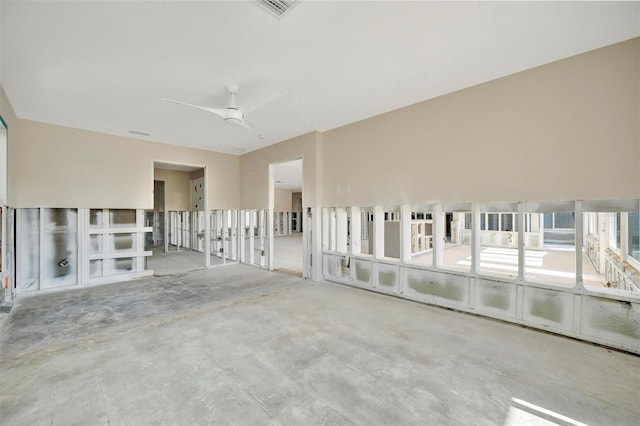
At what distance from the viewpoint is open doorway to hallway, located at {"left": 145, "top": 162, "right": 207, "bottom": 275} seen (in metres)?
8.74

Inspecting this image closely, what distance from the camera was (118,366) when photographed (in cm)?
225

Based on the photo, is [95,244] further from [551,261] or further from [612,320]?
[551,261]

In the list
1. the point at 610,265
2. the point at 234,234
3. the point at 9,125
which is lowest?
the point at 610,265

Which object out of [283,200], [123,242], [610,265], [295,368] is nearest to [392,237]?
[610,265]

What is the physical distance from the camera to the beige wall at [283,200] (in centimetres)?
Result: 1611

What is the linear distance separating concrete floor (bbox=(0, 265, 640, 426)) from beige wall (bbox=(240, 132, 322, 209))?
2508 millimetres

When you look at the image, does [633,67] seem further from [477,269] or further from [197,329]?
[197,329]

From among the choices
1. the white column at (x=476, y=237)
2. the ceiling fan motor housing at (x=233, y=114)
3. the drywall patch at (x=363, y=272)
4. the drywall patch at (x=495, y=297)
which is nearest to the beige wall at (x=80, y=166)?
the ceiling fan motor housing at (x=233, y=114)

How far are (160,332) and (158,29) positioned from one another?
9.97 ft

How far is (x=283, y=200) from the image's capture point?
16.5 m

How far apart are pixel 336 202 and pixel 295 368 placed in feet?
10.7

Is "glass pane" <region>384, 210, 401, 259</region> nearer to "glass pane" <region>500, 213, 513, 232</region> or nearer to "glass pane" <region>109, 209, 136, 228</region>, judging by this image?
"glass pane" <region>109, 209, 136, 228</region>

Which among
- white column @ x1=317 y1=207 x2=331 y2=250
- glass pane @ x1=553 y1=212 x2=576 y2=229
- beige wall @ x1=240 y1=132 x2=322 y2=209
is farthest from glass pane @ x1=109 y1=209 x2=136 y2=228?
glass pane @ x1=553 y1=212 x2=576 y2=229

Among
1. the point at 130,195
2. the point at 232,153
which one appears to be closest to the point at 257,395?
the point at 130,195
